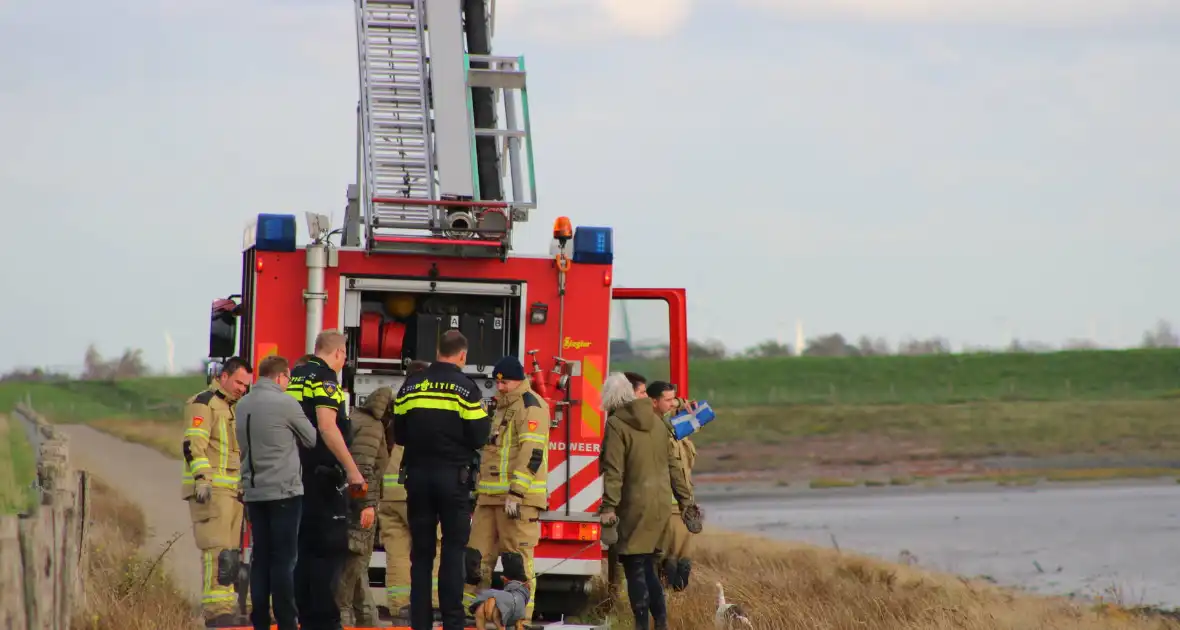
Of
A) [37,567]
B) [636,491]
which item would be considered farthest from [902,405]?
[37,567]

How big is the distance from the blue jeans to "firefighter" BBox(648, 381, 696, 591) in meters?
2.55

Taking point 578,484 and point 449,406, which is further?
point 578,484

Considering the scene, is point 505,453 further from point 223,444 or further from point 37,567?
point 37,567

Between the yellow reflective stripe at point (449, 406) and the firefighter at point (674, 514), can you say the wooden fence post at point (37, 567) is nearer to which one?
the yellow reflective stripe at point (449, 406)

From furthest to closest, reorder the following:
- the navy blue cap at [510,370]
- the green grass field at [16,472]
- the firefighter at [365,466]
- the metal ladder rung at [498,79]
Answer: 1. the green grass field at [16,472]
2. the metal ladder rung at [498,79]
3. the firefighter at [365,466]
4. the navy blue cap at [510,370]

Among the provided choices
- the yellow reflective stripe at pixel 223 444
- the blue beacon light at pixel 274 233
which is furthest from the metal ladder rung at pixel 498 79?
the yellow reflective stripe at pixel 223 444

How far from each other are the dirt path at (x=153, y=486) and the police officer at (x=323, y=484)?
318 centimetres

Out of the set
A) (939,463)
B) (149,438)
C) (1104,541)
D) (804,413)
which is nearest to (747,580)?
(1104,541)

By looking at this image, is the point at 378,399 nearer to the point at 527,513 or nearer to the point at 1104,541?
the point at 527,513

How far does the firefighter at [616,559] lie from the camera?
11609mm

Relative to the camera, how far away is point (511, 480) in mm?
10109

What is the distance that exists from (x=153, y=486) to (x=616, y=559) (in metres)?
17.7

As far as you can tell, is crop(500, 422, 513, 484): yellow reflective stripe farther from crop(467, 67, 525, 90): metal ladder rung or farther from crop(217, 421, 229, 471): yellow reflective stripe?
crop(467, 67, 525, 90): metal ladder rung

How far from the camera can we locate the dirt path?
16.9m
